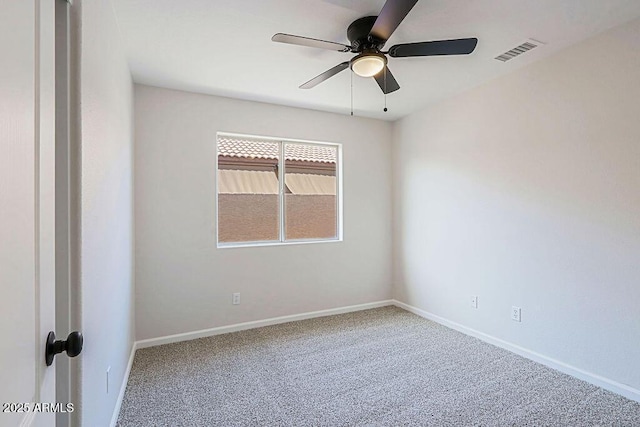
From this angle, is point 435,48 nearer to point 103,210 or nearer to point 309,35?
point 309,35

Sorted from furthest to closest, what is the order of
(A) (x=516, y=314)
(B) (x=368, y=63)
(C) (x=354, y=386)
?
(A) (x=516, y=314)
(C) (x=354, y=386)
(B) (x=368, y=63)

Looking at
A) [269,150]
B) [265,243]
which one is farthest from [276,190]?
[265,243]

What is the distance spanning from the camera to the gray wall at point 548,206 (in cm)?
225

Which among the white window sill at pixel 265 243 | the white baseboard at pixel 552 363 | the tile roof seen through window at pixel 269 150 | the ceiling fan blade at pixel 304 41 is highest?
the ceiling fan blade at pixel 304 41

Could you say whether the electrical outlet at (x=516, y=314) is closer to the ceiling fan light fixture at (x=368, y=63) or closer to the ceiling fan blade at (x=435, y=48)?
the ceiling fan blade at (x=435, y=48)

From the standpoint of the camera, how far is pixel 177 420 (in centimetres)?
201

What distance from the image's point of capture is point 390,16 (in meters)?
1.71

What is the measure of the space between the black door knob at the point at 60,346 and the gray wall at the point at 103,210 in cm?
56

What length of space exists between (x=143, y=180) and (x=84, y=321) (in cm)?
208

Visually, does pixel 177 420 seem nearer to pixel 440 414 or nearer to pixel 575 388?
pixel 440 414

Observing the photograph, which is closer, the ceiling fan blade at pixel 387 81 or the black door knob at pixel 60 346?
the black door knob at pixel 60 346

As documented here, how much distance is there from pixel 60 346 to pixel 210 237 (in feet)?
8.70

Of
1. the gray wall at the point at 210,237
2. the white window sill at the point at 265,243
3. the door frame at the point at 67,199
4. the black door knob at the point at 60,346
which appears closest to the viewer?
Answer: the black door knob at the point at 60,346

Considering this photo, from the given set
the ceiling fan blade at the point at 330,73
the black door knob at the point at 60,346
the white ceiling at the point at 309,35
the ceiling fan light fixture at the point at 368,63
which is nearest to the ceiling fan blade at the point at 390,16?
the ceiling fan light fixture at the point at 368,63
